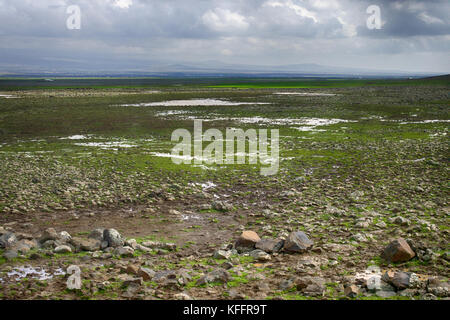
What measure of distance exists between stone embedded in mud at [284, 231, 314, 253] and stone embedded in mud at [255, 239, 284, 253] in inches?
7.2

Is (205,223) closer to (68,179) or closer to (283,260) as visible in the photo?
(283,260)

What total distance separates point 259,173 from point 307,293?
11818 millimetres

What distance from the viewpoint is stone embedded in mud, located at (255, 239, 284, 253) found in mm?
10555

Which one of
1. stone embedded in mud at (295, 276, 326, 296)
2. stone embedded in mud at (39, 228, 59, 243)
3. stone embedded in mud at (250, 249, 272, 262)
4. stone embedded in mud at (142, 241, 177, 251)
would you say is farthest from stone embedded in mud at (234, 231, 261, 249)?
stone embedded in mud at (39, 228, 59, 243)

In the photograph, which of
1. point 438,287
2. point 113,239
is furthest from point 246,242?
point 438,287

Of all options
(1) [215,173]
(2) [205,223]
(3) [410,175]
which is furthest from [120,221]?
(3) [410,175]

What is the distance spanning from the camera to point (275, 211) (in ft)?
46.7

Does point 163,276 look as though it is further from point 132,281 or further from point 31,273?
point 31,273

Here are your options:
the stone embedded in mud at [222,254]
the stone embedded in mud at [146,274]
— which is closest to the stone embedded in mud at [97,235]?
the stone embedded in mud at [146,274]

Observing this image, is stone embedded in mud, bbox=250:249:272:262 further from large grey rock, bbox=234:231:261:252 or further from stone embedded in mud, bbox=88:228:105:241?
stone embedded in mud, bbox=88:228:105:241

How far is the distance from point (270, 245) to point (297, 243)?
761 millimetres

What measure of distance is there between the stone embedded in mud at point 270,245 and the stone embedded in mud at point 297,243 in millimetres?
182

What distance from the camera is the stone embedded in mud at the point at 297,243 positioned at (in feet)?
34.0

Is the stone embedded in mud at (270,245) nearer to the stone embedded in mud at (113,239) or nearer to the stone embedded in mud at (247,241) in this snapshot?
the stone embedded in mud at (247,241)
